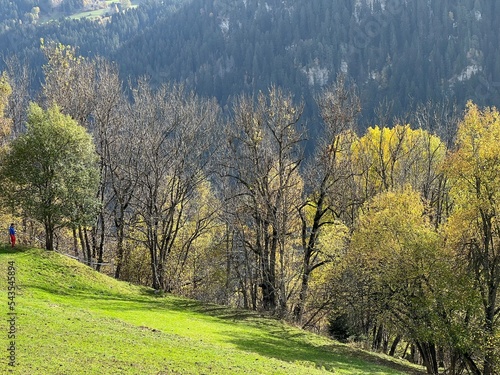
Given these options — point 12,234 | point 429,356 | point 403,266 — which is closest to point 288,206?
point 403,266

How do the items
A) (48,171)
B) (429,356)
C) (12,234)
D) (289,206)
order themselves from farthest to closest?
(289,206) < (48,171) < (12,234) < (429,356)

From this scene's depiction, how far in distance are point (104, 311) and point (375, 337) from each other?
28.4 metres

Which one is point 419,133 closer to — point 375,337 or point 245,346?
point 375,337

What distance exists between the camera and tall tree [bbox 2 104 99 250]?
38.1m

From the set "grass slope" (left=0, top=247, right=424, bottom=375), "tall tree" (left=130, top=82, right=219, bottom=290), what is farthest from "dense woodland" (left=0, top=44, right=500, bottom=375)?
"grass slope" (left=0, top=247, right=424, bottom=375)

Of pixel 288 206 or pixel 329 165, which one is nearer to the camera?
pixel 329 165

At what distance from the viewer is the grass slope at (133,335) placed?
16016 mm

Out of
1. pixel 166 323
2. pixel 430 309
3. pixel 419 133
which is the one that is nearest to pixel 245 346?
pixel 166 323

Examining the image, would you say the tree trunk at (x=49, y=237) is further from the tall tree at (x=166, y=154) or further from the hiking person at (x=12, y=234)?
the tall tree at (x=166, y=154)

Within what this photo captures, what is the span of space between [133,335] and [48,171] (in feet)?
71.6

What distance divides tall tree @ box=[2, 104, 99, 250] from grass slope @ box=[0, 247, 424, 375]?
11.6ft

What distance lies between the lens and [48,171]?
38.3 m

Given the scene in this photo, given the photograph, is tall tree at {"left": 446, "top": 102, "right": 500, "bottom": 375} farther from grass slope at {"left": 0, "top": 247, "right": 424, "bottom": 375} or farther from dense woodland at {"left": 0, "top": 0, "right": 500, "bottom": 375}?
grass slope at {"left": 0, "top": 247, "right": 424, "bottom": 375}

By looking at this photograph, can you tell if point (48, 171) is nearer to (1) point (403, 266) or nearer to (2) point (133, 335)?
(2) point (133, 335)
